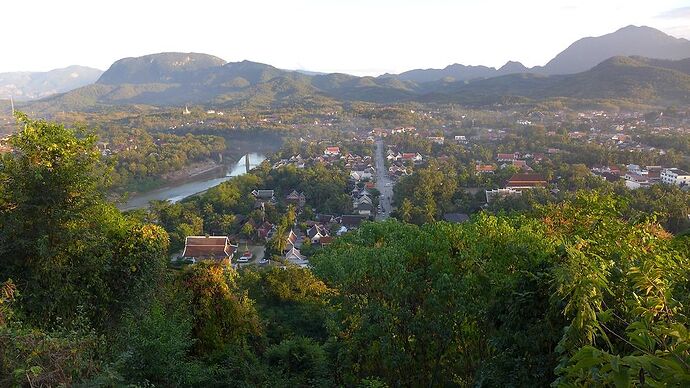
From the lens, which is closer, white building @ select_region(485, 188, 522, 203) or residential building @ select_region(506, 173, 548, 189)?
white building @ select_region(485, 188, 522, 203)

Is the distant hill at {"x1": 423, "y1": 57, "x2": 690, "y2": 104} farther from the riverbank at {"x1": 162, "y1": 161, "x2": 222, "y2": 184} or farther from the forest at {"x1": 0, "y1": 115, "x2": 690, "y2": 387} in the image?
the forest at {"x1": 0, "y1": 115, "x2": 690, "y2": 387}

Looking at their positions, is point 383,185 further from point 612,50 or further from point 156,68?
point 156,68

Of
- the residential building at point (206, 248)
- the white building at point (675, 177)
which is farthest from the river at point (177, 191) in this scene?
the white building at point (675, 177)

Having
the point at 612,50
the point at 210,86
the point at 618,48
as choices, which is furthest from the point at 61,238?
the point at 210,86

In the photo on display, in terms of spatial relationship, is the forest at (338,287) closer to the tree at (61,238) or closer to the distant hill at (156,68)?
the tree at (61,238)

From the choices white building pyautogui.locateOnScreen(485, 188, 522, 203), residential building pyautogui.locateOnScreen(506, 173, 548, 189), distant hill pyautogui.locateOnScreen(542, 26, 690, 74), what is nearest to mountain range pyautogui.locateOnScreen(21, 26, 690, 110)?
distant hill pyautogui.locateOnScreen(542, 26, 690, 74)

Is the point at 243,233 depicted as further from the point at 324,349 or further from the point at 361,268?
the point at 361,268
